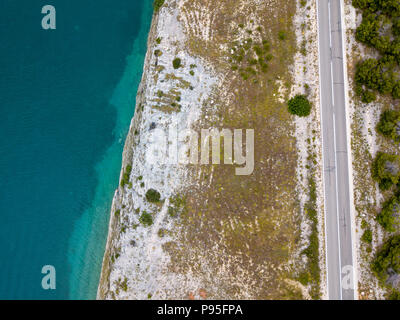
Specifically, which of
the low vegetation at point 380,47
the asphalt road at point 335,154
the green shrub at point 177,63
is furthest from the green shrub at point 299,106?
Answer: the green shrub at point 177,63

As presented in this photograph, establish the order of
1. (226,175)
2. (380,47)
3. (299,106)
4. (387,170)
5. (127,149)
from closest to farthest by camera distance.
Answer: (387,170) < (380,47) < (299,106) < (226,175) < (127,149)

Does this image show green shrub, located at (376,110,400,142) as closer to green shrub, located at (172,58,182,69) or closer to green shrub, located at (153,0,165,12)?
green shrub, located at (172,58,182,69)

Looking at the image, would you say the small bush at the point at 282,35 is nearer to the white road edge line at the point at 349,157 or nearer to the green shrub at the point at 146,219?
the white road edge line at the point at 349,157

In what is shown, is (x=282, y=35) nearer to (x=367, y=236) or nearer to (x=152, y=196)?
(x=152, y=196)

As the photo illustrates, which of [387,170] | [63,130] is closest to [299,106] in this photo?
[387,170]

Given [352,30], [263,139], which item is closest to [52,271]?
[263,139]

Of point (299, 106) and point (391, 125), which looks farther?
point (299, 106)
